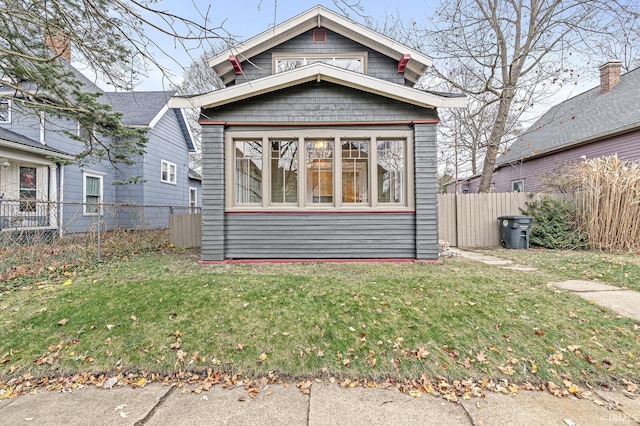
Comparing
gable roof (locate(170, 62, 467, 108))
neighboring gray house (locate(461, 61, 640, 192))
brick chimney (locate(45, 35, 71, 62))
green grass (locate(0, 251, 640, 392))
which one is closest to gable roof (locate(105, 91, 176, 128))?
brick chimney (locate(45, 35, 71, 62))

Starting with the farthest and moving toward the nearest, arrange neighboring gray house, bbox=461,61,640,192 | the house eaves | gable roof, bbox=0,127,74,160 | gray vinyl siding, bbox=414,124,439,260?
1. neighboring gray house, bbox=461,61,640,192
2. the house eaves
3. gable roof, bbox=0,127,74,160
4. gray vinyl siding, bbox=414,124,439,260

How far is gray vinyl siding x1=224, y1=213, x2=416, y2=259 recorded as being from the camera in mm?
6469

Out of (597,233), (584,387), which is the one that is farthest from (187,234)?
(597,233)

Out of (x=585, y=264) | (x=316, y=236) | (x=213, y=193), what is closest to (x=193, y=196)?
(x=213, y=193)

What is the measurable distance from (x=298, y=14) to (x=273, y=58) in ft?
4.07

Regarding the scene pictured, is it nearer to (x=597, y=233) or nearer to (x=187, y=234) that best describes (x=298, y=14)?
(x=187, y=234)

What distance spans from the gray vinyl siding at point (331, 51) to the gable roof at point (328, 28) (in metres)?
0.16

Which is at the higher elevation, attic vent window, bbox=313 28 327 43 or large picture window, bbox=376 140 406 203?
attic vent window, bbox=313 28 327 43

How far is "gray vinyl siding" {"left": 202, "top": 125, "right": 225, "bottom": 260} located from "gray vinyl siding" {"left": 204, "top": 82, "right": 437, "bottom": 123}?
50cm

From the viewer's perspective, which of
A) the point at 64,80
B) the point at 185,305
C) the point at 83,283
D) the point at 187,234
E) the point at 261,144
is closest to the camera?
the point at 185,305

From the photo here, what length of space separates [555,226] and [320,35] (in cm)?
868

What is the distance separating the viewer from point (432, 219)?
633cm

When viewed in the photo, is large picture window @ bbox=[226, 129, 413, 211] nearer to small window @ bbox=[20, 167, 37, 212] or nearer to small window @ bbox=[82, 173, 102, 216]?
small window @ bbox=[20, 167, 37, 212]

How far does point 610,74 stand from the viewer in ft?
44.4
